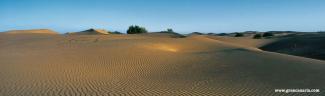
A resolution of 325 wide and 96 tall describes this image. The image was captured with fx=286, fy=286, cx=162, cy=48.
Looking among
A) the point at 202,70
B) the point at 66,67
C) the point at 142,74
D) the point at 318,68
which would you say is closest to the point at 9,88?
the point at 66,67

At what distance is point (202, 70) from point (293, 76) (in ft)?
11.6

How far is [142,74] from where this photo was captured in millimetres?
11539

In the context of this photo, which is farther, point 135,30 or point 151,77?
point 135,30

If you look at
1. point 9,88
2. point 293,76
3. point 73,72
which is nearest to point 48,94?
point 9,88

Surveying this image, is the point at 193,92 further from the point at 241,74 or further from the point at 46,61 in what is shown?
the point at 46,61

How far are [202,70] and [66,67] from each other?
5783mm

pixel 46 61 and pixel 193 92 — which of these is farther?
pixel 46 61

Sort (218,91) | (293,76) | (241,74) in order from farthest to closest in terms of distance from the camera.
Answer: (241,74) < (293,76) < (218,91)

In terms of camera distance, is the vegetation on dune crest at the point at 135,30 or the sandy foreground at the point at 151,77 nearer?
the sandy foreground at the point at 151,77

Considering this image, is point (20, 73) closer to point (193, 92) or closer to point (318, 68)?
point (193, 92)

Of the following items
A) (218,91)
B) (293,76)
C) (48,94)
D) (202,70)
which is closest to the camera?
(48,94)

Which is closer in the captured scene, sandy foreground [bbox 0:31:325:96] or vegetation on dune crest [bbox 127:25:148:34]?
sandy foreground [bbox 0:31:325:96]

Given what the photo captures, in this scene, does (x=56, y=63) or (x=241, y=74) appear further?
(x=56, y=63)

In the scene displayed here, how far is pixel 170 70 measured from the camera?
12211 mm
